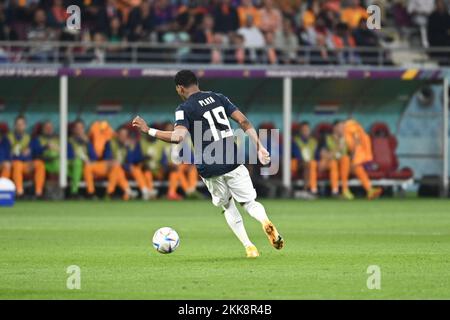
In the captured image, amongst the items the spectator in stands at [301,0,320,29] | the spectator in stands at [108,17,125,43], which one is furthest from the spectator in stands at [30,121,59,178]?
the spectator in stands at [301,0,320,29]

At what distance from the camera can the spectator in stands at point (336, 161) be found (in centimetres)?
2984

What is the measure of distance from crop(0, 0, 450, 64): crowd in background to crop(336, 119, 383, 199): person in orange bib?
1.85m

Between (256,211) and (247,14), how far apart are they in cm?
1721

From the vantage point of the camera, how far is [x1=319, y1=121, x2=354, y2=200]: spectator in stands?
97.9ft

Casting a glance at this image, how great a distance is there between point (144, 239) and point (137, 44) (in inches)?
441

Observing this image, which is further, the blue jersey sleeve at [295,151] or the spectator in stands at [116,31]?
the blue jersey sleeve at [295,151]

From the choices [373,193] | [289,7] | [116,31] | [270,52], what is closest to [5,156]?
[116,31]

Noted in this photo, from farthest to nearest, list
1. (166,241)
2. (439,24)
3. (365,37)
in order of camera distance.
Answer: (439,24)
(365,37)
(166,241)

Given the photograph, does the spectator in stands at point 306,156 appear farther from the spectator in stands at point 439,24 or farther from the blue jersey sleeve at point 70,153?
the blue jersey sleeve at point 70,153

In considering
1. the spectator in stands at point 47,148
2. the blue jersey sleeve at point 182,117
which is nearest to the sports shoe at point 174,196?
the spectator in stands at point 47,148

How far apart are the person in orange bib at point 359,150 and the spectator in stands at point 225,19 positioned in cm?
359

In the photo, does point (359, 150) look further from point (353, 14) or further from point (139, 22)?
point (139, 22)

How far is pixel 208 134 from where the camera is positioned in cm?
1380
